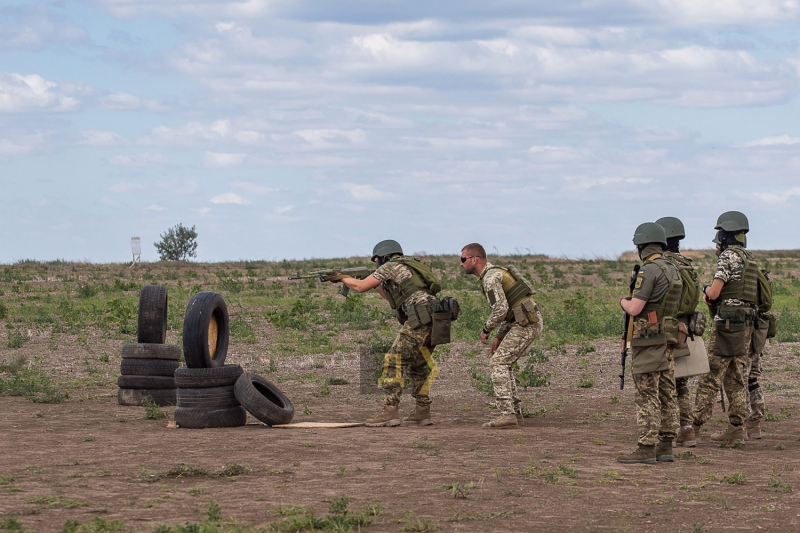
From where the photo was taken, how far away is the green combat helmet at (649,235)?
30.0ft

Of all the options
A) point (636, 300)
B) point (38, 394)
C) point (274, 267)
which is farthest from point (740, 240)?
point (274, 267)

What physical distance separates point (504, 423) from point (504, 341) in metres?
0.95

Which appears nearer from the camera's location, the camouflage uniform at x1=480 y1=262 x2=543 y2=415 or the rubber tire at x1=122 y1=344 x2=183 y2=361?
the camouflage uniform at x1=480 y1=262 x2=543 y2=415

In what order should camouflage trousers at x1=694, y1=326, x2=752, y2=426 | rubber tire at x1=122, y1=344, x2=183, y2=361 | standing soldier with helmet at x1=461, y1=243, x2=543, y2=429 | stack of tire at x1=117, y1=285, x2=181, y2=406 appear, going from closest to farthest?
camouflage trousers at x1=694, y1=326, x2=752, y2=426 → standing soldier with helmet at x1=461, y1=243, x2=543, y2=429 → rubber tire at x1=122, y1=344, x2=183, y2=361 → stack of tire at x1=117, y1=285, x2=181, y2=406

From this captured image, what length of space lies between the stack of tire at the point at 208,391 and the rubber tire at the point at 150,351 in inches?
69.4

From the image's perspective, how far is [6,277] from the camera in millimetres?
33094

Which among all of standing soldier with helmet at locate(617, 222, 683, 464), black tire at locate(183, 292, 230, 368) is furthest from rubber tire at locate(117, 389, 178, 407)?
standing soldier with helmet at locate(617, 222, 683, 464)

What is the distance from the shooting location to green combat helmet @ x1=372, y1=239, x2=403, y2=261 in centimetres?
1202

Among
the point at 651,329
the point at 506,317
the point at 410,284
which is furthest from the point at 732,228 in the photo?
the point at 410,284

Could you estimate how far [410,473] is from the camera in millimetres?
8844

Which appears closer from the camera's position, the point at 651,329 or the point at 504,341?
the point at 651,329

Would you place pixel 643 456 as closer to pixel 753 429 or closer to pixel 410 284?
pixel 753 429

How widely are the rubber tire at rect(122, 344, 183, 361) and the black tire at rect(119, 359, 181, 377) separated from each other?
0.08 m

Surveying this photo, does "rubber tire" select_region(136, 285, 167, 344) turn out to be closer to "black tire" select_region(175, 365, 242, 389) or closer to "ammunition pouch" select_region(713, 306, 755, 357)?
"black tire" select_region(175, 365, 242, 389)
